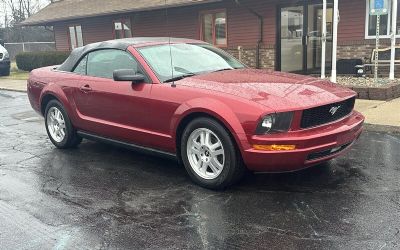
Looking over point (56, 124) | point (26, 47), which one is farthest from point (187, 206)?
point (26, 47)

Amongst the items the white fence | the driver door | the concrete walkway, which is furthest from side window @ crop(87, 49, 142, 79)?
the white fence

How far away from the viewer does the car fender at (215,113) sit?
13.8 feet

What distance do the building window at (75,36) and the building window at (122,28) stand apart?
309cm

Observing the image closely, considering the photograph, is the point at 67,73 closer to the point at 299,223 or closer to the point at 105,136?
the point at 105,136

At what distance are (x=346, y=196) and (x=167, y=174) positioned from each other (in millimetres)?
1976

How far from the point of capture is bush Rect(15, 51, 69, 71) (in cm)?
2169

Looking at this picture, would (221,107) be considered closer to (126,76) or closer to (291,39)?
(126,76)

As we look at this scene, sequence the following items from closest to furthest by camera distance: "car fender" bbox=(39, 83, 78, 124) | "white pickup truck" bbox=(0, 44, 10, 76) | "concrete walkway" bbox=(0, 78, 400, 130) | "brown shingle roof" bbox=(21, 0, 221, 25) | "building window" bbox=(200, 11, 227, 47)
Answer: "car fender" bbox=(39, 83, 78, 124)
"concrete walkway" bbox=(0, 78, 400, 130)
"building window" bbox=(200, 11, 227, 47)
"brown shingle roof" bbox=(21, 0, 221, 25)
"white pickup truck" bbox=(0, 44, 10, 76)

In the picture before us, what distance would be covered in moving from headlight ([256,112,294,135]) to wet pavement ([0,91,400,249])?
2.19 ft

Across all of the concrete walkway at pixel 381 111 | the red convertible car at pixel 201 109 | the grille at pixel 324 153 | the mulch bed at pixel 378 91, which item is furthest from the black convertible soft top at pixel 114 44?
the mulch bed at pixel 378 91

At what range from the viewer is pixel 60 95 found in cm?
622

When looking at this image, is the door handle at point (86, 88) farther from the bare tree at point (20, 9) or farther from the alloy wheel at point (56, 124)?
the bare tree at point (20, 9)

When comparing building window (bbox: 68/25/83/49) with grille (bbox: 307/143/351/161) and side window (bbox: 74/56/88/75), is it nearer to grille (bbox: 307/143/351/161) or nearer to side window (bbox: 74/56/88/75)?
side window (bbox: 74/56/88/75)

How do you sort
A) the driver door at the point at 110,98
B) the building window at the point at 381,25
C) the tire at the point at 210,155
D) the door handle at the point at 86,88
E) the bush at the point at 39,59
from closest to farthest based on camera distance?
the tire at the point at 210,155 < the driver door at the point at 110,98 < the door handle at the point at 86,88 < the building window at the point at 381,25 < the bush at the point at 39,59
